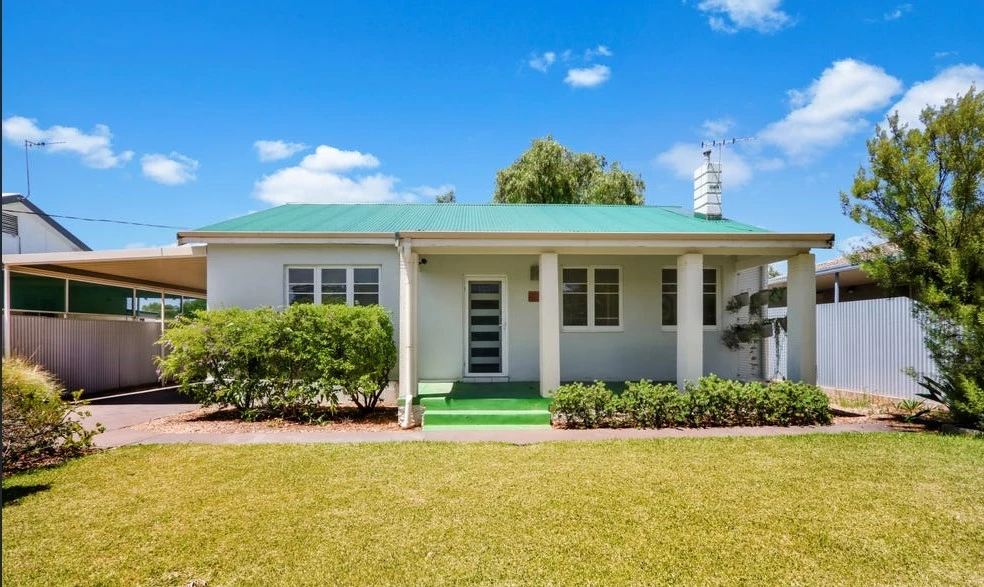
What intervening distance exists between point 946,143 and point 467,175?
19860mm

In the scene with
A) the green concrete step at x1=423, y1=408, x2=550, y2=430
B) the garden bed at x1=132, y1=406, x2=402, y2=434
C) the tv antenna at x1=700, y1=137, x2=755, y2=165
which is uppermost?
the tv antenna at x1=700, y1=137, x2=755, y2=165

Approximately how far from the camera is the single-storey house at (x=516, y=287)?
9.70m

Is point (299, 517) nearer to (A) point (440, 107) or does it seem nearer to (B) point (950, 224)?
(B) point (950, 224)

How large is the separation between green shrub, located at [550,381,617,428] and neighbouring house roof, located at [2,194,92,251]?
73.5ft

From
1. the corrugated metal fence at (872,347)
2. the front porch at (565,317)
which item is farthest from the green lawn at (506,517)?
the front porch at (565,317)

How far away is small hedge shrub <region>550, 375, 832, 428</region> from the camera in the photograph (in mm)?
8359

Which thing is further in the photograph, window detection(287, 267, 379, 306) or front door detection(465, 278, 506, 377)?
front door detection(465, 278, 506, 377)

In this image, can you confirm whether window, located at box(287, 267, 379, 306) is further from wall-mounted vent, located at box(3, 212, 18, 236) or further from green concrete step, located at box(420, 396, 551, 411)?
wall-mounted vent, located at box(3, 212, 18, 236)

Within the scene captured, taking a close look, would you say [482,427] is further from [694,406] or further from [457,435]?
[694,406]

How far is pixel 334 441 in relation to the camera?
25.0 ft

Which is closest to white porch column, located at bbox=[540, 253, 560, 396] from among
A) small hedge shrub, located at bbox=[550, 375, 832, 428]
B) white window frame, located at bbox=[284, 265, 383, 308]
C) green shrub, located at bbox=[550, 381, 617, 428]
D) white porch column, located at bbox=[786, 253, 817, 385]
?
small hedge shrub, located at bbox=[550, 375, 832, 428]

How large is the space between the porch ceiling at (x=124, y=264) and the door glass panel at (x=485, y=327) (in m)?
5.42

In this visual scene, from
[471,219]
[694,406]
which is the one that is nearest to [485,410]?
[694,406]

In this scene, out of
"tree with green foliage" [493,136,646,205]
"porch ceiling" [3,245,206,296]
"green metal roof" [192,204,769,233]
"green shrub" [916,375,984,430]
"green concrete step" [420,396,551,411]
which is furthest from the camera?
"tree with green foliage" [493,136,646,205]
